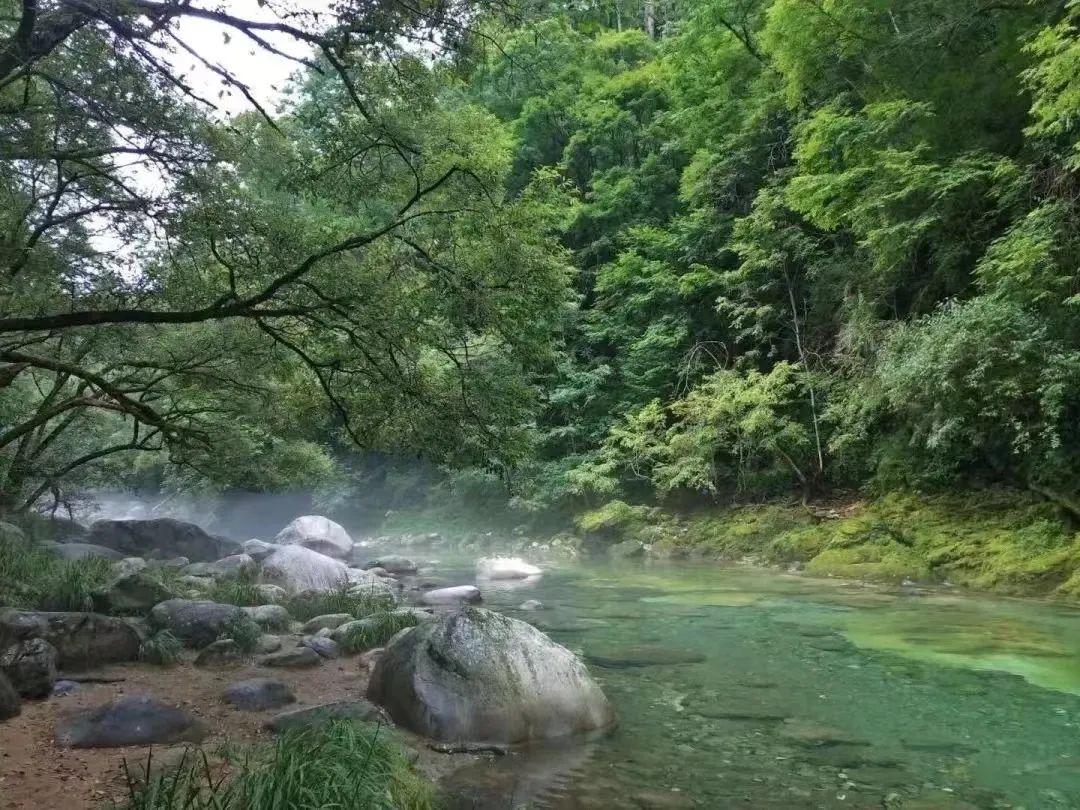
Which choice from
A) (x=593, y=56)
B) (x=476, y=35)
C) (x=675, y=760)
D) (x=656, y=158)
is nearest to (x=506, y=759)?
(x=675, y=760)

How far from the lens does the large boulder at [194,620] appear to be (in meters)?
7.78

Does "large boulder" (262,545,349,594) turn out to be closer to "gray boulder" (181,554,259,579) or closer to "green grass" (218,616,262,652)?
"gray boulder" (181,554,259,579)

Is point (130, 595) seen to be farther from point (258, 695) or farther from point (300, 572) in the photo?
point (300, 572)

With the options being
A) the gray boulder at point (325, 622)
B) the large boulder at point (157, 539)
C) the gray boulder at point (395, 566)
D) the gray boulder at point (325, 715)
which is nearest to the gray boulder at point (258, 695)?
the gray boulder at point (325, 715)

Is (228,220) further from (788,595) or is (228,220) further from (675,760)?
(788,595)

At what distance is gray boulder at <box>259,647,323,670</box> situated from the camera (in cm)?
726

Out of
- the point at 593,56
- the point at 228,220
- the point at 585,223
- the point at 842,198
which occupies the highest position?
the point at 593,56

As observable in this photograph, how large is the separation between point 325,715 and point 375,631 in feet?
10.6

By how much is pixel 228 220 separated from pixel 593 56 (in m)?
21.9

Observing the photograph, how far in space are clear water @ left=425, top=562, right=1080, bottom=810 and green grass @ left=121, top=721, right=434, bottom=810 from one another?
2.08 ft

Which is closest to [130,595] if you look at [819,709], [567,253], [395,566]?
[567,253]

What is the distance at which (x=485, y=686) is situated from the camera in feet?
18.5

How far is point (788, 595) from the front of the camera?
11562mm

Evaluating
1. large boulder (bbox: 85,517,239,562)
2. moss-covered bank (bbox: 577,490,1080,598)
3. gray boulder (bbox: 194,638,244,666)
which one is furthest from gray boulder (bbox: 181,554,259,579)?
moss-covered bank (bbox: 577,490,1080,598)
